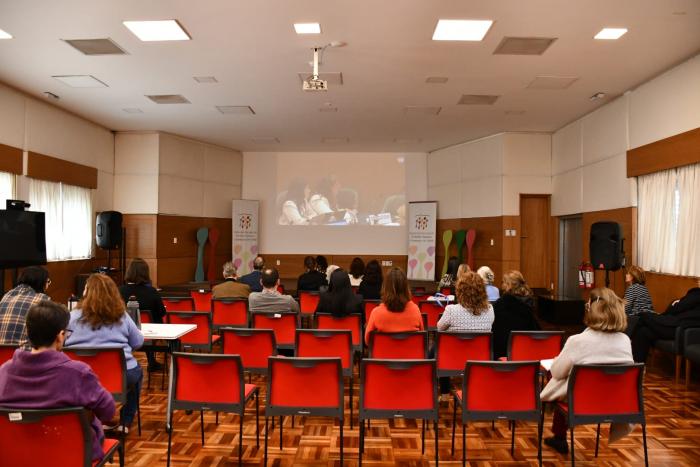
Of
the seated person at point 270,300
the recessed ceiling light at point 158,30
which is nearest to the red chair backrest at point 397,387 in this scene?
the seated person at point 270,300

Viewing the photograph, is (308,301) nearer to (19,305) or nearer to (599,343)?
(19,305)

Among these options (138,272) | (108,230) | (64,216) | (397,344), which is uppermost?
(64,216)

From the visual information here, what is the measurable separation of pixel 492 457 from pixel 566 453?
0.55 m

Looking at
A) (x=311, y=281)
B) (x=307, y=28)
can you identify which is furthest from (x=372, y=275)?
(x=307, y=28)

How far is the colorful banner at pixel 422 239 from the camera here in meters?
12.5

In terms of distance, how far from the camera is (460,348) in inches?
158

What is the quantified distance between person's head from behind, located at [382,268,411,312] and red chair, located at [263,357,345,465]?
3.89 ft

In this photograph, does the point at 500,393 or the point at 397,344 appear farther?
the point at 397,344

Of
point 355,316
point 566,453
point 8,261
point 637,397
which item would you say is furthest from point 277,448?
point 8,261

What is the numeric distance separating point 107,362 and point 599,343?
122 inches

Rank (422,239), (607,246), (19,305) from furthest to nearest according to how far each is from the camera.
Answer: (422,239) < (607,246) < (19,305)

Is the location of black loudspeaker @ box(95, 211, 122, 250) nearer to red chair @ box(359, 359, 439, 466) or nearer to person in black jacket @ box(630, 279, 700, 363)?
red chair @ box(359, 359, 439, 466)

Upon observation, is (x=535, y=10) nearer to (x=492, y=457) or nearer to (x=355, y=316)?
(x=355, y=316)

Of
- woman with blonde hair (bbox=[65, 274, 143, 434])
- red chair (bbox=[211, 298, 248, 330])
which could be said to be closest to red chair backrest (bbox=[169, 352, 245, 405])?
woman with blonde hair (bbox=[65, 274, 143, 434])
